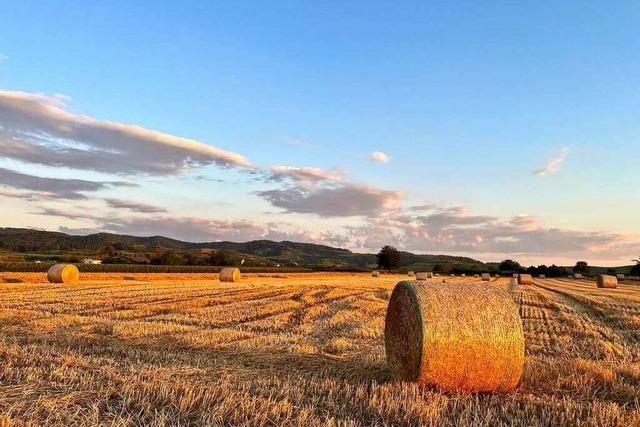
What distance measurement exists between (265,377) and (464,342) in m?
2.70

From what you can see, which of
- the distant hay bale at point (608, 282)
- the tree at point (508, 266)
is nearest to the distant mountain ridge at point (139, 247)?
the tree at point (508, 266)

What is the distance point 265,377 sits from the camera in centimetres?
725

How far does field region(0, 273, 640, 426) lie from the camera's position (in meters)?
5.38

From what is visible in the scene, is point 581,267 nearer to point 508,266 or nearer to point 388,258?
point 508,266

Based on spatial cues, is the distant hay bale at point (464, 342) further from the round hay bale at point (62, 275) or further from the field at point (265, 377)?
the round hay bale at point (62, 275)

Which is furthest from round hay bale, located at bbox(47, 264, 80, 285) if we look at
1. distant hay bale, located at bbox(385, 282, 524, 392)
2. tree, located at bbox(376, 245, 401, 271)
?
tree, located at bbox(376, 245, 401, 271)

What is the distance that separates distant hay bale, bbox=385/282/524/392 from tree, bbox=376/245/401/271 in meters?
89.8

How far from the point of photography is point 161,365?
7840 mm

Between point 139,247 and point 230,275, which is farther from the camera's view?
point 139,247

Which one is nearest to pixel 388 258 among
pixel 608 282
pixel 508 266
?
pixel 508 266

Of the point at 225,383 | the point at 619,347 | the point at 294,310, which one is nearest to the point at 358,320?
the point at 294,310

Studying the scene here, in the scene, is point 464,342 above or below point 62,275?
above

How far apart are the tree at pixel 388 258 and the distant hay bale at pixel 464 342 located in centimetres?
8981

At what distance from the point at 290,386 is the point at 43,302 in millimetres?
15062
